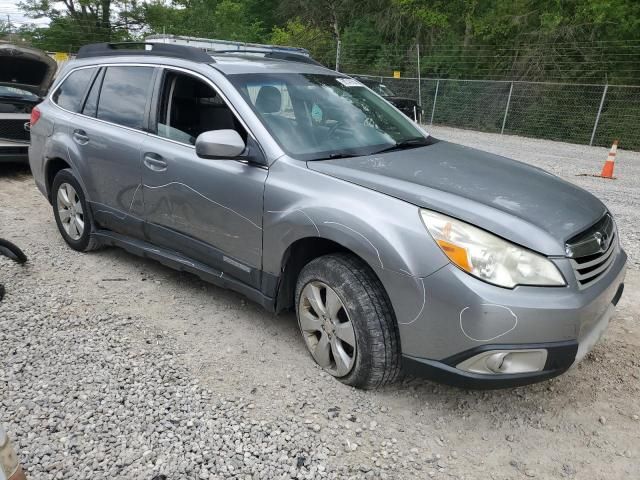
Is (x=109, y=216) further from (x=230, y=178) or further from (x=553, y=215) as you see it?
(x=553, y=215)

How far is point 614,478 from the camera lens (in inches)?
90.0

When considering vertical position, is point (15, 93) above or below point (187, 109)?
below

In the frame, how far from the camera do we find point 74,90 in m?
4.55

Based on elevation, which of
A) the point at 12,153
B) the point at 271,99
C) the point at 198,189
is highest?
the point at 271,99

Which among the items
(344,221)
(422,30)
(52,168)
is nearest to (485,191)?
(344,221)

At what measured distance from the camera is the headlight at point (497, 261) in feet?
7.44

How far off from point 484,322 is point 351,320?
0.69m

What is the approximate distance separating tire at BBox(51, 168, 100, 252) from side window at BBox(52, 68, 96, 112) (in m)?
0.58

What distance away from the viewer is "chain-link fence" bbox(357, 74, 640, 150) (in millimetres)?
16047

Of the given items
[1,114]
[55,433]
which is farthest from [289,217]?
[1,114]

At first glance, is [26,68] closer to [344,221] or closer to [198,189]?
[198,189]

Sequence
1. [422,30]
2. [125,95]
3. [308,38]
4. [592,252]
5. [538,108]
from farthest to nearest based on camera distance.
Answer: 1. [308,38]
2. [422,30]
3. [538,108]
4. [125,95]
5. [592,252]

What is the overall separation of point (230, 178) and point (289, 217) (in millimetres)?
526

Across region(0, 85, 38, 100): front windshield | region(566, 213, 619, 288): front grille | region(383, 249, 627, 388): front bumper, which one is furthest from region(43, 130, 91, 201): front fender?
region(0, 85, 38, 100): front windshield
